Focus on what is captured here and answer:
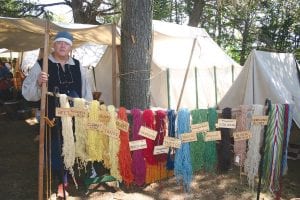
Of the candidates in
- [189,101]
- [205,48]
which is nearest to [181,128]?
[189,101]

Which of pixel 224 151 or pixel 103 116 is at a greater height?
pixel 103 116

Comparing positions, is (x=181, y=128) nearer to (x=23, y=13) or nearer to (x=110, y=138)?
(x=110, y=138)

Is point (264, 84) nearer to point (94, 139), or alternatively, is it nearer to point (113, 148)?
point (113, 148)

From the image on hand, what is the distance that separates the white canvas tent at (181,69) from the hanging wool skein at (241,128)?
3507 millimetres

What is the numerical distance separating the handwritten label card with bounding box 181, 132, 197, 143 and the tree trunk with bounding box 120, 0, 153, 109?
3.65ft

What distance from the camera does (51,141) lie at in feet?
11.3

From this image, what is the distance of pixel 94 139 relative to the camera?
3225mm

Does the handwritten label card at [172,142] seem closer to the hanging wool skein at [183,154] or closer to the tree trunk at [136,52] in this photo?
the hanging wool skein at [183,154]

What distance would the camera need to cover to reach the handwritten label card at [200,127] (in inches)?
123

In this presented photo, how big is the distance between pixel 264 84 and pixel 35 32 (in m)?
3.71

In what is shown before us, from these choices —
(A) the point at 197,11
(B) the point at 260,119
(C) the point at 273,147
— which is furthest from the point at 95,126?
(A) the point at 197,11

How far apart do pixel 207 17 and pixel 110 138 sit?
16.8 meters

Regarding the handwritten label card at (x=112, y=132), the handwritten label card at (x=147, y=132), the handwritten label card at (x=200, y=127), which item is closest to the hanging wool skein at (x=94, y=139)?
the handwritten label card at (x=112, y=132)

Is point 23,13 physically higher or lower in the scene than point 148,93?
higher
